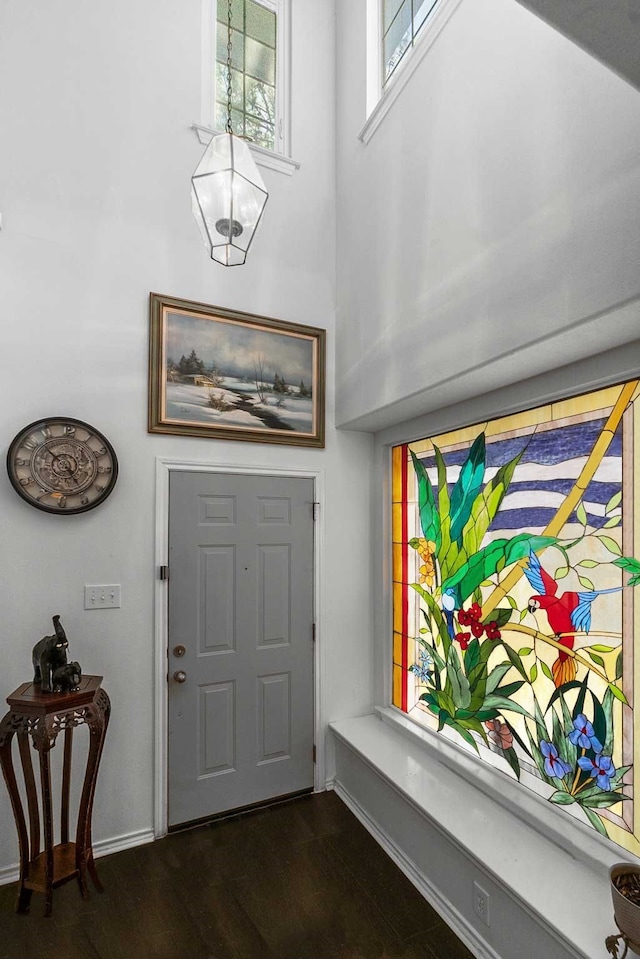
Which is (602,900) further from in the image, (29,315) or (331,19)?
(331,19)

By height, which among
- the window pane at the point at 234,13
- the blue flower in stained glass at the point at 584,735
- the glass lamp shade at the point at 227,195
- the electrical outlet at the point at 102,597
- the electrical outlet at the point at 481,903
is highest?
the window pane at the point at 234,13

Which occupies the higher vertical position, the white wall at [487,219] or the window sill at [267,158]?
the window sill at [267,158]

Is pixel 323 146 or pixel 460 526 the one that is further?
pixel 323 146

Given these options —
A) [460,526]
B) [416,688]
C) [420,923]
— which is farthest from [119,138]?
[420,923]

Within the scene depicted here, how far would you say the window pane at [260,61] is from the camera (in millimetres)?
3172

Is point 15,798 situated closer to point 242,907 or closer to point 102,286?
point 242,907

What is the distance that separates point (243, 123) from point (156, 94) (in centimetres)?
54

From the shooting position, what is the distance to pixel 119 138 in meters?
2.69

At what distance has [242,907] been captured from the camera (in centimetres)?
218

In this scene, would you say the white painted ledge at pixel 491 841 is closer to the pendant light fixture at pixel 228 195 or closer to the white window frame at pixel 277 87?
the pendant light fixture at pixel 228 195

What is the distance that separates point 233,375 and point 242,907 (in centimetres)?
241

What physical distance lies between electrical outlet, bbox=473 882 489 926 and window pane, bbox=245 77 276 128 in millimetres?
3907

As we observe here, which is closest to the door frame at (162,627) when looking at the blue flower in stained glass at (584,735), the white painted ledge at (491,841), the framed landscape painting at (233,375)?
the framed landscape painting at (233,375)

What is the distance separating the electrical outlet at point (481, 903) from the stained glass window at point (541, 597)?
0.41 metres
